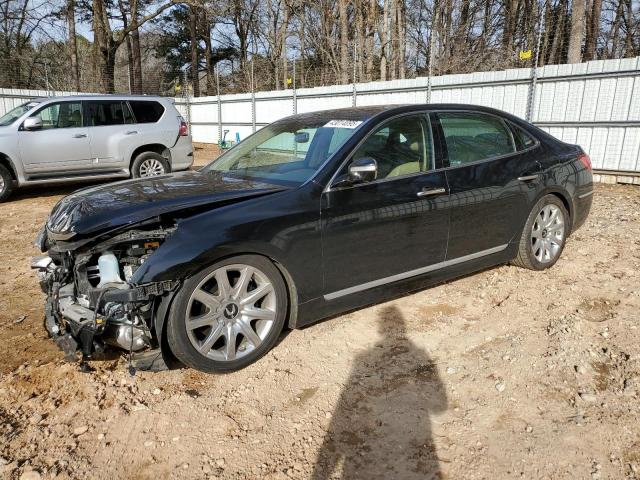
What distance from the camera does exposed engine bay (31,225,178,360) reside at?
276 centimetres

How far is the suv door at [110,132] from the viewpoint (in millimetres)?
9125

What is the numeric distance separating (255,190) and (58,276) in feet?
4.45

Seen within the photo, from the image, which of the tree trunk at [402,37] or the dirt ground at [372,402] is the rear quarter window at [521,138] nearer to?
the dirt ground at [372,402]

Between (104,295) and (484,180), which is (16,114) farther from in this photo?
(484,180)

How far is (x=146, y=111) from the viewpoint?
31.9ft

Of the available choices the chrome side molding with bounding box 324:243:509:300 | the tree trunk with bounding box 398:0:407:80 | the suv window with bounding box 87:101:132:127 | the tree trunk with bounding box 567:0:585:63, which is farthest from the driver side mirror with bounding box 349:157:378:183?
the tree trunk with bounding box 398:0:407:80

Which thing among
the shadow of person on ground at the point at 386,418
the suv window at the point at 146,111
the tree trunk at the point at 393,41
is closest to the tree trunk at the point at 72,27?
the tree trunk at the point at 393,41

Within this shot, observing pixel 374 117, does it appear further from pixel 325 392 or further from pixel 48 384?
pixel 48 384

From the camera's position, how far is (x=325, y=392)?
9.61 ft

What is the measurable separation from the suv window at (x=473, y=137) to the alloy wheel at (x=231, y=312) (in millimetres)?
1905

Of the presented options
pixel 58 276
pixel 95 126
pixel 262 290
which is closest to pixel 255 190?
pixel 262 290

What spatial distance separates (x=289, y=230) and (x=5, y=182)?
752cm

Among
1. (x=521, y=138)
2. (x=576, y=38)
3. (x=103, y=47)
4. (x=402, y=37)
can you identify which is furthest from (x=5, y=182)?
(x=402, y=37)

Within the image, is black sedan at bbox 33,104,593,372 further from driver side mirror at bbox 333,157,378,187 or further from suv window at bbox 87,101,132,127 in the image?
suv window at bbox 87,101,132,127
